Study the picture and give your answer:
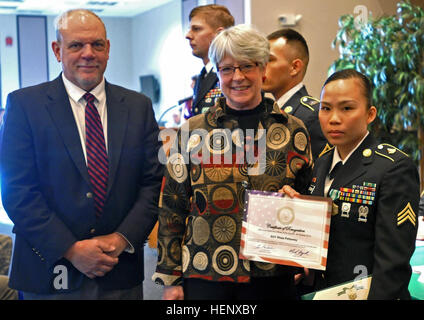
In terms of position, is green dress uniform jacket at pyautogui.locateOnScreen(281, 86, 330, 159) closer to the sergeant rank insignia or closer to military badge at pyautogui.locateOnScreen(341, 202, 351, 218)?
military badge at pyautogui.locateOnScreen(341, 202, 351, 218)

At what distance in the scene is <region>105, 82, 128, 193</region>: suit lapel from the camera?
190 cm

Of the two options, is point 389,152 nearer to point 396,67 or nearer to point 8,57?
point 396,67

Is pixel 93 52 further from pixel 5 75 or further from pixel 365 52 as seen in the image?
pixel 5 75

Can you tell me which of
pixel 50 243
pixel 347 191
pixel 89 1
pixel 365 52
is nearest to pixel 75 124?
pixel 50 243

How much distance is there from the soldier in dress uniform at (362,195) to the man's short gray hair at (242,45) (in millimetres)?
286

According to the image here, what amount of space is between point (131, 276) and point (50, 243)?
1.06 feet

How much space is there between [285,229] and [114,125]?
2.40 ft

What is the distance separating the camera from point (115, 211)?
6.26 feet

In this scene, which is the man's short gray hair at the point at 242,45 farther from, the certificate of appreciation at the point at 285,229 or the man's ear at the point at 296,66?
the man's ear at the point at 296,66

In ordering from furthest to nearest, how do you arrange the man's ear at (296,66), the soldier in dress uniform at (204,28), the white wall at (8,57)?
the white wall at (8,57)
the soldier in dress uniform at (204,28)
the man's ear at (296,66)

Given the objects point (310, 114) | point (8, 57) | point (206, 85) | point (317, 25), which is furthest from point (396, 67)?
point (8, 57)

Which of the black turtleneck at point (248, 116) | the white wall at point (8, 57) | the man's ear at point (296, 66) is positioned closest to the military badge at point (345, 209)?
the black turtleneck at point (248, 116)

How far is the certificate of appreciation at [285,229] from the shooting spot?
1.64 m

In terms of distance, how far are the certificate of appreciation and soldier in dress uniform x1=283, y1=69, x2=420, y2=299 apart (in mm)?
72
